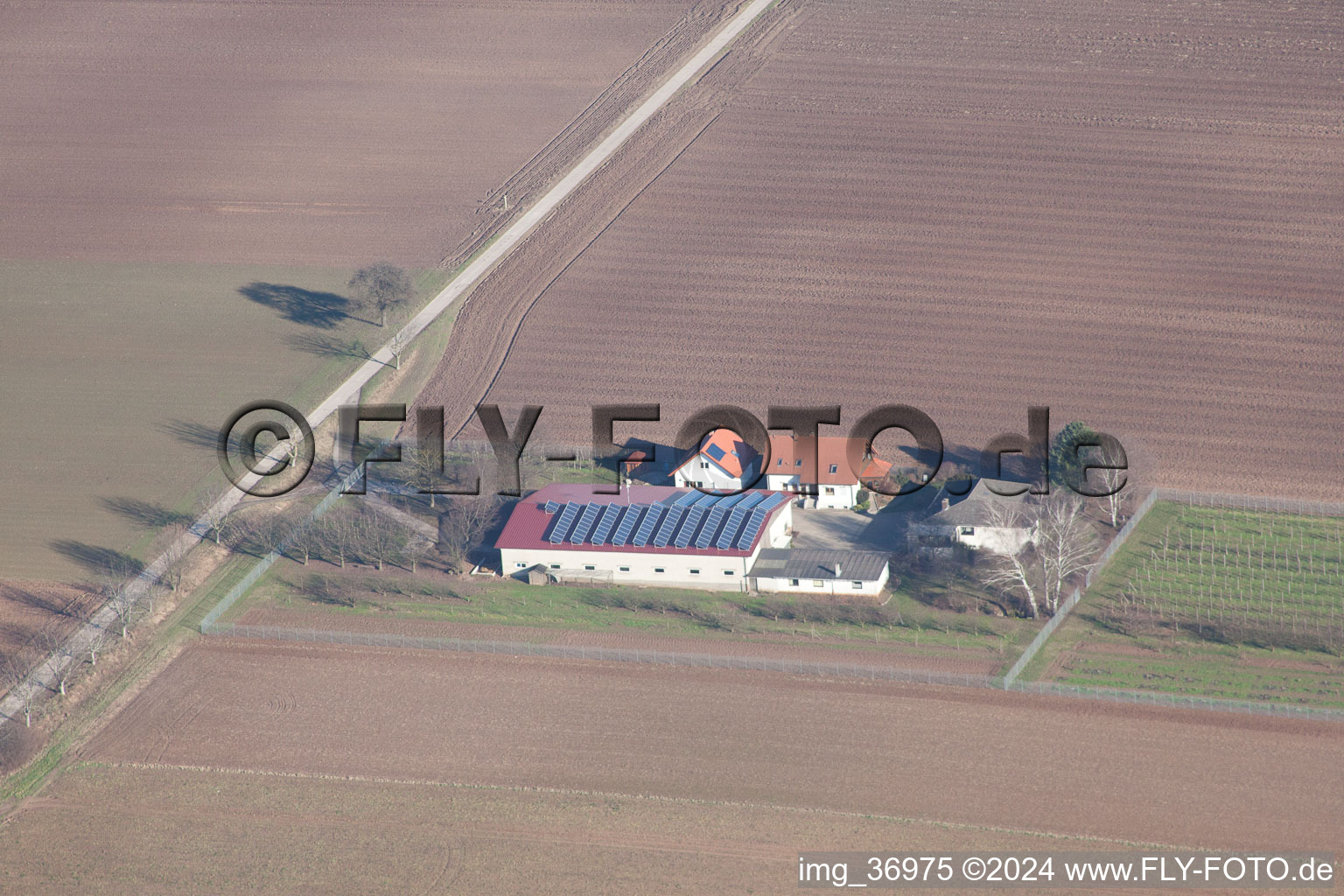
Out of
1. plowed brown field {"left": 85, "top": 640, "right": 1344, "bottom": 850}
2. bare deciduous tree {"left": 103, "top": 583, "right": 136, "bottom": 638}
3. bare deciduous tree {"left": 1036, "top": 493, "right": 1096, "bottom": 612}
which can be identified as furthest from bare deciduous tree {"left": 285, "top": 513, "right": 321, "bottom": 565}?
bare deciduous tree {"left": 1036, "top": 493, "right": 1096, "bottom": 612}

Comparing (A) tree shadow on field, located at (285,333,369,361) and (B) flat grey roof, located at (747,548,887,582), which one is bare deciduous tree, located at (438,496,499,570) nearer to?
(B) flat grey roof, located at (747,548,887,582)

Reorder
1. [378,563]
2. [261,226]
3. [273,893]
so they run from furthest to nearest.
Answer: [261,226], [378,563], [273,893]

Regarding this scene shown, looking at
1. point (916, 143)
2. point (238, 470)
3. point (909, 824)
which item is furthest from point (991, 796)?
point (916, 143)

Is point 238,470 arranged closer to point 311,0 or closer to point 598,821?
point 598,821

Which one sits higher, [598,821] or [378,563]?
[378,563]

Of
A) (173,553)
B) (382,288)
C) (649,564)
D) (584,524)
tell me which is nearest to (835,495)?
(649,564)

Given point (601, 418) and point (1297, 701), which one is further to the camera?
point (601, 418)

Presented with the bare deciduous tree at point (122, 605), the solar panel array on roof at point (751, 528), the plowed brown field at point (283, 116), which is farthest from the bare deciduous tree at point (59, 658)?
the plowed brown field at point (283, 116)
